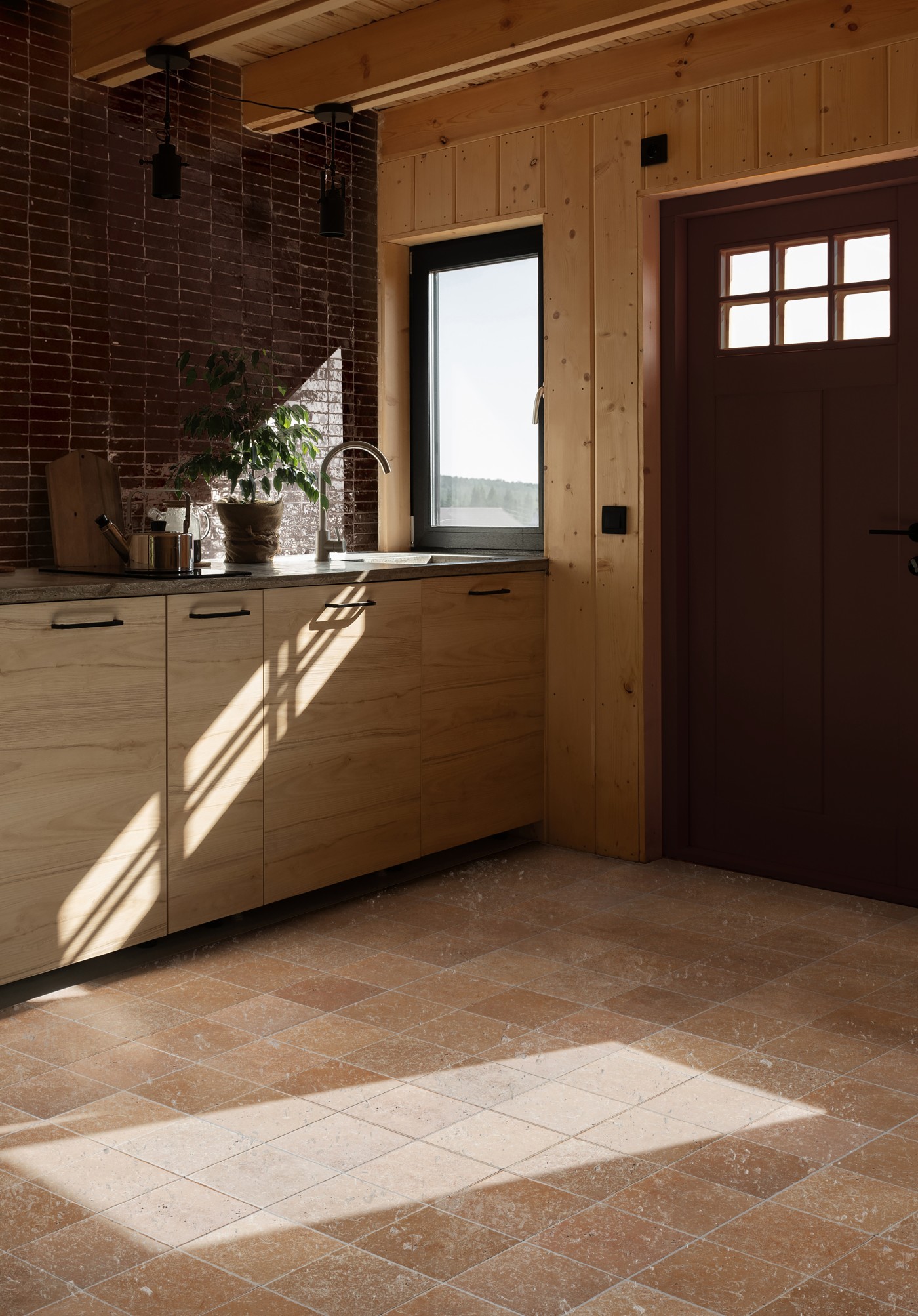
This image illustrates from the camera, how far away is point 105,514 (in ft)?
11.3

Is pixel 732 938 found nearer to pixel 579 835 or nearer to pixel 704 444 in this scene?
pixel 579 835

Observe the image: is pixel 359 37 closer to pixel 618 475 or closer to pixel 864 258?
pixel 618 475

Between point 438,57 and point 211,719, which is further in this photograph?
point 438,57

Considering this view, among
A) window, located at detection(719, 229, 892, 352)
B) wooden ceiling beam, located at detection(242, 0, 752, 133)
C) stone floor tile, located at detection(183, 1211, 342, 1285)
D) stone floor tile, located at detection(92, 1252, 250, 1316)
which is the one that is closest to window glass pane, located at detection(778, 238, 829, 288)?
window, located at detection(719, 229, 892, 352)

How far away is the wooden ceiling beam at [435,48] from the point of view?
10.8 ft

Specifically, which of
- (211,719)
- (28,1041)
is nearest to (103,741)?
(211,719)

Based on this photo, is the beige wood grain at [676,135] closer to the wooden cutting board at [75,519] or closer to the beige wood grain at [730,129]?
the beige wood grain at [730,129]

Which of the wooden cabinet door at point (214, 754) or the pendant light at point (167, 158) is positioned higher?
the pendant light at point (167, 158)

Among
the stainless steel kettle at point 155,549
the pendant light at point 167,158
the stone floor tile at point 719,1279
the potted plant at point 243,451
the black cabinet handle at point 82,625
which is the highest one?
the pendant light at point 167,158

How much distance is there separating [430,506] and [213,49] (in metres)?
1.69

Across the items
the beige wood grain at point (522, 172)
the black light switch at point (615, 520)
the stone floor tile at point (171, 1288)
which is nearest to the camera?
the stone floor tile at point (171, 1288)

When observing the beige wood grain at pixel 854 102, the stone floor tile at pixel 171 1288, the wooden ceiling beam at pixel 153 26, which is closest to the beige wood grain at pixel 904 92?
the beige wood grain at pixel 854 102

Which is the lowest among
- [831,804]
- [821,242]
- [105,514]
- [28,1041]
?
[28,1041]

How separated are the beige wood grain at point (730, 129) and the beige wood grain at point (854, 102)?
0.69ft
